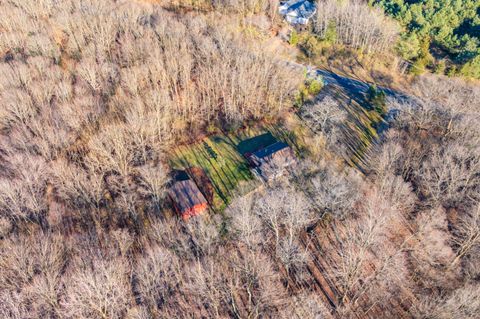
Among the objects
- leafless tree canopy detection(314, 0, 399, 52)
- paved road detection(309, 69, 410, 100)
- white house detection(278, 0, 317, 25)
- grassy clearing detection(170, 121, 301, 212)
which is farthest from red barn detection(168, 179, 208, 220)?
white house detection(278, 0, 317, 25)

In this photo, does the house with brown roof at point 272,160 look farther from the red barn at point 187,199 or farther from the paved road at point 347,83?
the paved road at point 347,83

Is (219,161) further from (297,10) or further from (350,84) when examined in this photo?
(297,10)

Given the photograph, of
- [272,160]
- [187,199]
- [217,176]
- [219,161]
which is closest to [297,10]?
[272,160]

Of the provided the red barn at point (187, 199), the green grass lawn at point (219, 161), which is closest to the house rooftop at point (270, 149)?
the green grass lawn at point (219, 161)

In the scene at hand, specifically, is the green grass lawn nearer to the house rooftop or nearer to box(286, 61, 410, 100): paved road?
the house rooftop

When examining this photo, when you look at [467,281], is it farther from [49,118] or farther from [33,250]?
[49,118]

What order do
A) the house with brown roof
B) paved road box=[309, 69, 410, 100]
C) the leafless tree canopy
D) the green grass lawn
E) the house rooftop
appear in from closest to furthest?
the green grass lawn, the house with brown roof, the house rooftop, paved road box=[309, 69, 410, 100], the leafless tree canopy

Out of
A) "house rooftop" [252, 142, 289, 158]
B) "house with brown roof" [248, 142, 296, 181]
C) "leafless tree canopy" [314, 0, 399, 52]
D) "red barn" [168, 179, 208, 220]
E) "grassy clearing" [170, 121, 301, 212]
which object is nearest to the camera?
"red barn" [168, 179, 208, 220]

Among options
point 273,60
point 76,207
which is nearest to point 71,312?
point 76,207
